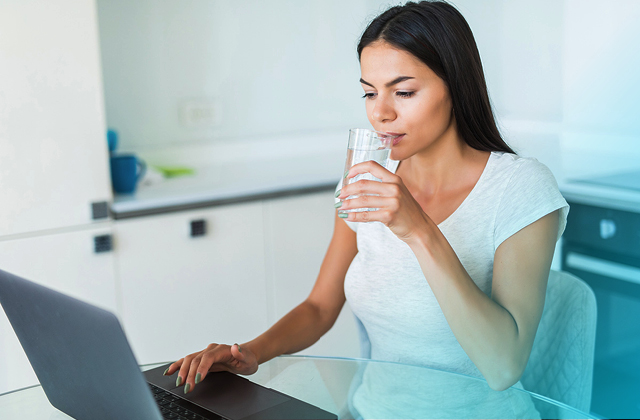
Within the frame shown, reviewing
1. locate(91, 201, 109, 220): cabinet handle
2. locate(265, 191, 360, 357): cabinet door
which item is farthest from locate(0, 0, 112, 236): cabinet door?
locate(265, 191, 360, 357): cabinet door

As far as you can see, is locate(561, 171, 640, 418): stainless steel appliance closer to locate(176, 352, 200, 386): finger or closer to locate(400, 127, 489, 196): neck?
locate(400, 127, 489, 196): neck

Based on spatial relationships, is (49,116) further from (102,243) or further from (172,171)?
(172,171)

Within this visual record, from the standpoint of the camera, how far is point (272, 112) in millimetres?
3062

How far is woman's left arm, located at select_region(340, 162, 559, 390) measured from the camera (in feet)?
3.38

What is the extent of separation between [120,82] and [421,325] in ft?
5.98

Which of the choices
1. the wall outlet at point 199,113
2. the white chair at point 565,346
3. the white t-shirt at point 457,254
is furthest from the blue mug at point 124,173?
the white chair at point 565,346

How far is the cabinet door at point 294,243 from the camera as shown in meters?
2.53

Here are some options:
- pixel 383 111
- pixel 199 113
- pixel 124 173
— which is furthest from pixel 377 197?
pixel 199 113

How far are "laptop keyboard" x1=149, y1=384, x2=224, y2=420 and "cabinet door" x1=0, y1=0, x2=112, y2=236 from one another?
127 cm

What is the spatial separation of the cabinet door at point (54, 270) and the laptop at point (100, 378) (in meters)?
1.17

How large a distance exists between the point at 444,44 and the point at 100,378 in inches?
Result: 32.5

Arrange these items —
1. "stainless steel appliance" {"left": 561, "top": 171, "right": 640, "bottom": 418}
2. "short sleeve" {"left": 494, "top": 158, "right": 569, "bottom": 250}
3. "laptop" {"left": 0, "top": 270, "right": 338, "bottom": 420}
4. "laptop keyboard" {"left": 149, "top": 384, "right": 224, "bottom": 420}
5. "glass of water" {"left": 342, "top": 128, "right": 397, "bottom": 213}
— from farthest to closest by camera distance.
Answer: "stainless steel appliance" {"left": 561, "top": 171, "right": 640, "bottom": 418}
"short sleeve" {"left": 494, "top": 158, "right": 569, "bottom": 250}
"glass of water" {"left": 342, "top": 128, "right": 397, "bottom": 213}
"laptop keyboard" {"left": 149, "top": 384, "right": 224, "bottom": 420}
"laptop" {"left": 0, "top": 270, "right": 338, "bottom": 420}

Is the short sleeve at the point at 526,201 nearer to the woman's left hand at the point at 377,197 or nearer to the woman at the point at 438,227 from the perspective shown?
the woman at the point at 438,227

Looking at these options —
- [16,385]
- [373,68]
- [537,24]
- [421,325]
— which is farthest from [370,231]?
→ [537,24]
